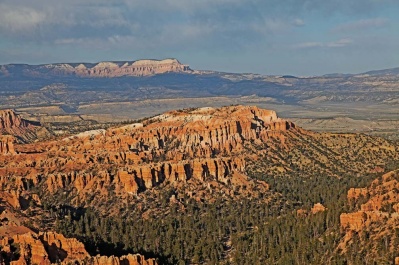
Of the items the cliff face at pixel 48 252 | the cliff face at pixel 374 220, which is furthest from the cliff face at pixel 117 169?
the cliff face at pixel 48 252

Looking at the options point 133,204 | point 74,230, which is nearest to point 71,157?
point 133,204

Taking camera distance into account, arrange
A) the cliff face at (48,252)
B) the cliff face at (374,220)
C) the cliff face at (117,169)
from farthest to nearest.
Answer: the cliff face at (117,169) → the cliff face at (374,220) → the cliff face at (48,252)

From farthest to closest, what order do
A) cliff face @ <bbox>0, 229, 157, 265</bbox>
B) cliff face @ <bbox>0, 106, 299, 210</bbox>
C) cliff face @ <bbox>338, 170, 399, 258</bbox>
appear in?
cliff face @ <bbox>0, 106, 299, 210</bbox>, cliff face @ <bbox>338, 170, 399, 258</bbox>, cliff face @ <bbox>0, 229, 157, 265</bbox>

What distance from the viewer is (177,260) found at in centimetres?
11981

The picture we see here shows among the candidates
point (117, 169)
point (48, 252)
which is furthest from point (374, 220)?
point (117, 169)

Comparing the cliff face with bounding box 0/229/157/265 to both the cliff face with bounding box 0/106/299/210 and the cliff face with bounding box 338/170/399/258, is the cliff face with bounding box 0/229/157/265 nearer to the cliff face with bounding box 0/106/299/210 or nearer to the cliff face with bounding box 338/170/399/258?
the cliff face with bounding box 338/170/399/258

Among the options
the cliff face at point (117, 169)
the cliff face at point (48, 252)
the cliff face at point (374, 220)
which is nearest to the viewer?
the cliff face at point (48, 252)

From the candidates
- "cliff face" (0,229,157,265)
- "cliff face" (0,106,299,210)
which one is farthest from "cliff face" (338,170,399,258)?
"cliff face" (0,106,299,210)

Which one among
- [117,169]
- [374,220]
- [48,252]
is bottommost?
[117,169]

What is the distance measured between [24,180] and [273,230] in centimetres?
7054

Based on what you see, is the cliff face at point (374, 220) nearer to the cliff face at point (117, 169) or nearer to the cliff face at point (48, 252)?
the cliff face at point (48, 252)

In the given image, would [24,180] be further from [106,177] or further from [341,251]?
[341,251]

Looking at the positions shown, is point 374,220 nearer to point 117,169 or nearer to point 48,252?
point 48,252

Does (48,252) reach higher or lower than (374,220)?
lower
